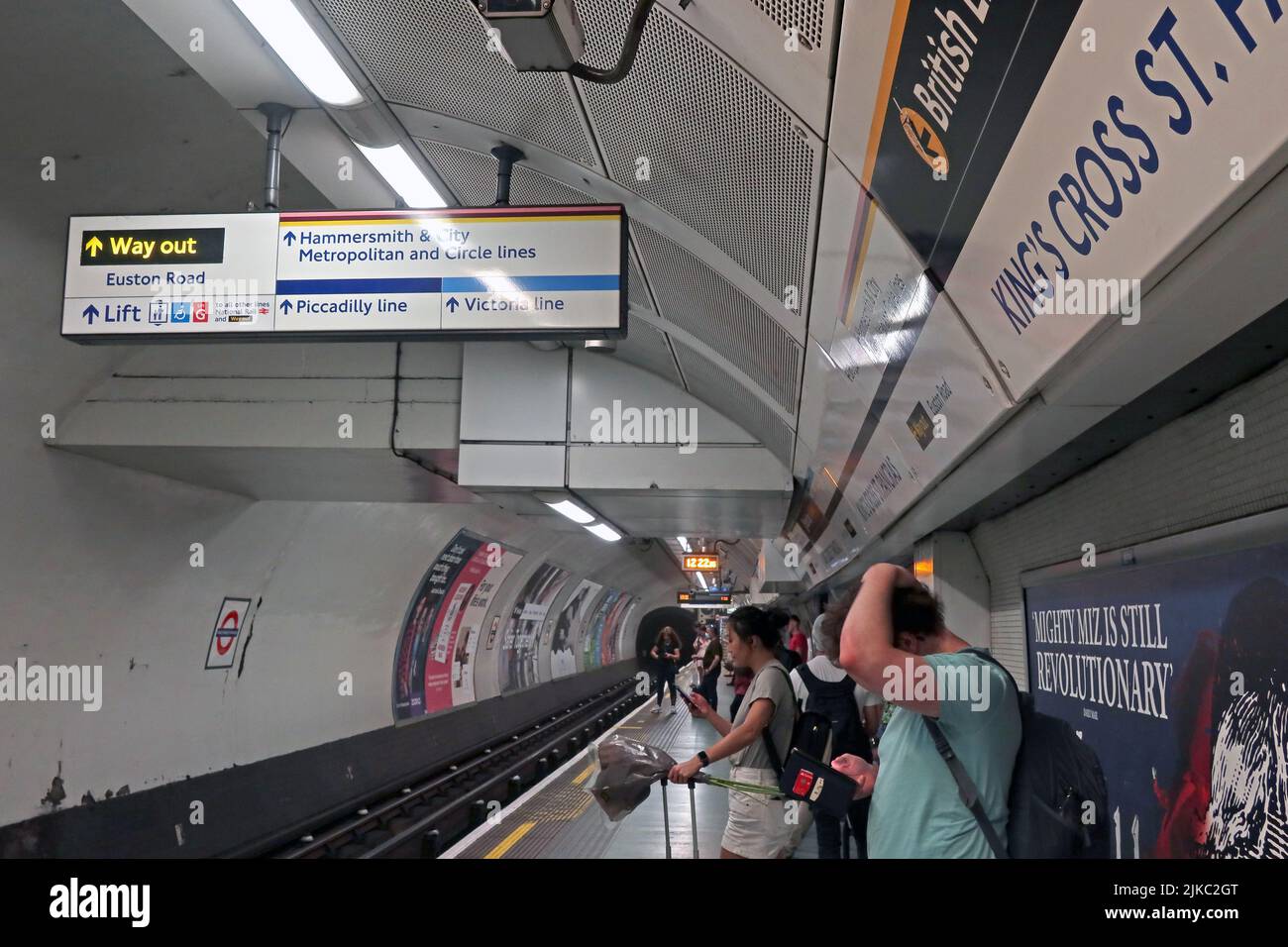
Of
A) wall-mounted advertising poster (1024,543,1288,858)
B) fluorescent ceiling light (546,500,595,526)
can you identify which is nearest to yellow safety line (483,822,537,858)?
fluorescent ceiling light (546,500,595,526)

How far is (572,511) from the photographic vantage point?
8.21 m

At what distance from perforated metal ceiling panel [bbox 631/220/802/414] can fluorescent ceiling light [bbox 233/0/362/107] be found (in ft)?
4.93

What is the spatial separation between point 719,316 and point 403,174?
1822 mm

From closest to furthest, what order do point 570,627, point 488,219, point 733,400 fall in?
point 488,219
point 733,400
point 570,627

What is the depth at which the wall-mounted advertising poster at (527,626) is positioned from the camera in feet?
57.2

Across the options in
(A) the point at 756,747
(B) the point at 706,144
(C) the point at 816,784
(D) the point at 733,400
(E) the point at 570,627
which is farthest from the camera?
(E) the point at 570,627

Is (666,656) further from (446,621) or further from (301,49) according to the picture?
(301,49)

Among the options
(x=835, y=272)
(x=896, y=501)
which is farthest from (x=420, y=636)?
(x=835, y=272)

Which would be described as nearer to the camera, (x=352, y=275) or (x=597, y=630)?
(x=352, y=275)

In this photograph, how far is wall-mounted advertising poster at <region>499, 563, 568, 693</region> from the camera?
17.4 meters

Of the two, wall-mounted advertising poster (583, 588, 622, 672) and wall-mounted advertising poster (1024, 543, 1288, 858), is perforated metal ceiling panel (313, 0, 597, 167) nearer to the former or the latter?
wall-mounted advertising poster (1024, 543, 1288, 858)

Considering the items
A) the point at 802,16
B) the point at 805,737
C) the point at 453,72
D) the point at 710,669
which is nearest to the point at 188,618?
the point at 453,72
